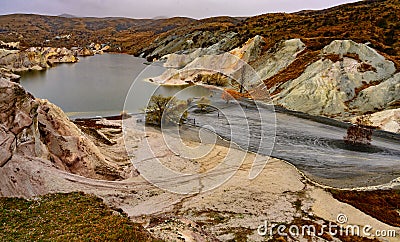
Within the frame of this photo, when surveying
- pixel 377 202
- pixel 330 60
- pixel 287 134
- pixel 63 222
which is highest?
pixel 330 60

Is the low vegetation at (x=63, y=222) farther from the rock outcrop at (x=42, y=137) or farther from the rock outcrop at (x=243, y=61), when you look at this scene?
the rock outcrop at (x=243, y=61)

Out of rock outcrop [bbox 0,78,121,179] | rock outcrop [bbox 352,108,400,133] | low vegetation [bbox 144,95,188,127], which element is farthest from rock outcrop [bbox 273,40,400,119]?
rock outcrop [bbox 0,78,121,179]

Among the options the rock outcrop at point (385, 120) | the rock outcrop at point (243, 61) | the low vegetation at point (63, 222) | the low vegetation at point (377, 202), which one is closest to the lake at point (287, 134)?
the low vegetation at point (377, 202)

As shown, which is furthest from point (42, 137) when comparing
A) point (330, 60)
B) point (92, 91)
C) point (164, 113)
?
point (330, 60)

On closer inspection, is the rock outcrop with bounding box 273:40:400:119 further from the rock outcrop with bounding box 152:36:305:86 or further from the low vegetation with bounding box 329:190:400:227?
the low vegetation with bounding box 329:190:400:227

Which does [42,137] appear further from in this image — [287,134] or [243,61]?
[243,61]
